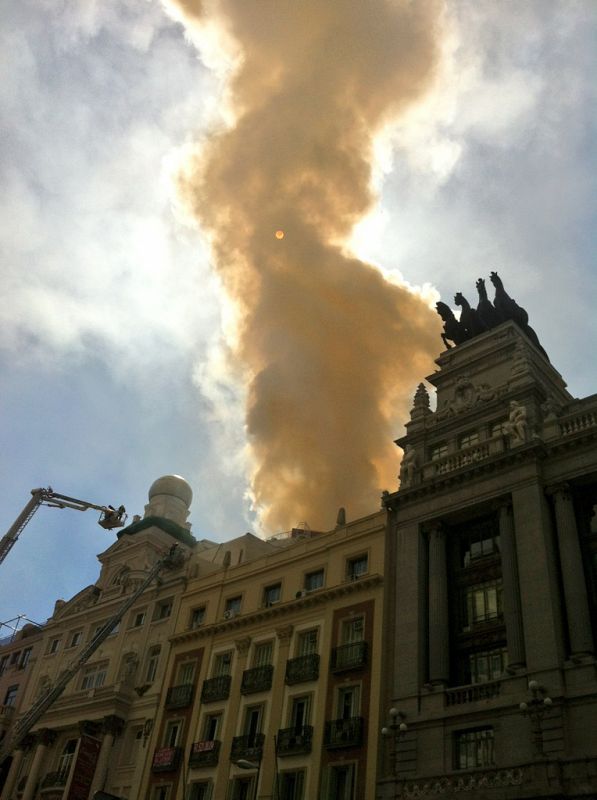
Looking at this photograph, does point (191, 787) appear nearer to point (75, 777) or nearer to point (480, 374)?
point (75, 777)

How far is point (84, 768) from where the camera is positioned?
171 ft

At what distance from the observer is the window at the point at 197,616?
58.6 metres

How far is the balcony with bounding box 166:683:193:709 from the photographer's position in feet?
174

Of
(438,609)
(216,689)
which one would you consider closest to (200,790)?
(216,689)

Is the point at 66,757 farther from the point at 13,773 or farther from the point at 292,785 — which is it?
the point at 292,785

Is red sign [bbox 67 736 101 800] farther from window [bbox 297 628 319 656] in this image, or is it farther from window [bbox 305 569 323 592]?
window [bbox 305 569 323 592]

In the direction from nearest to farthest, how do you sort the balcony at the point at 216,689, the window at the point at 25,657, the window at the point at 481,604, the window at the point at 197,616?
the window at the point at 481,604 → the balcony at the point at 216,689 → the window at the point at 197,616 → the window at the point at 25,657

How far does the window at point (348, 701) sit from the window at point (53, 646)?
3574cm

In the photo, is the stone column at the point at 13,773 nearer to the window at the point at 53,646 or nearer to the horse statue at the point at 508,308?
the window at the point at 53,646

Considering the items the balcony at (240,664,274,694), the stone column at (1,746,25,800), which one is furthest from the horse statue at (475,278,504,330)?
the stone column at (1,746,25,800)

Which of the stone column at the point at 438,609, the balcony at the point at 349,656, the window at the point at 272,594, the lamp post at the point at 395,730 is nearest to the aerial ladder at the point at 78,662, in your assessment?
A: the window at the point at 272,594

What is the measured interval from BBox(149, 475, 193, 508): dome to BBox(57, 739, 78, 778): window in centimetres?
2448

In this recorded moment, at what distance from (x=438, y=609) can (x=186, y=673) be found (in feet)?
71.5

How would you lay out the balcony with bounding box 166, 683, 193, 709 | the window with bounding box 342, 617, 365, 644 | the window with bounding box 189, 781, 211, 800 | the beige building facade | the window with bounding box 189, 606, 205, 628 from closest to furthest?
the beige building facade < the window with bounding box 342, 617, 365, 644 < the window with bounding box 189, 781, 211, 800 < the balcony with bounding box 166, 683, 193, 709 < the window with bounding box 189, 606, 205, 628
